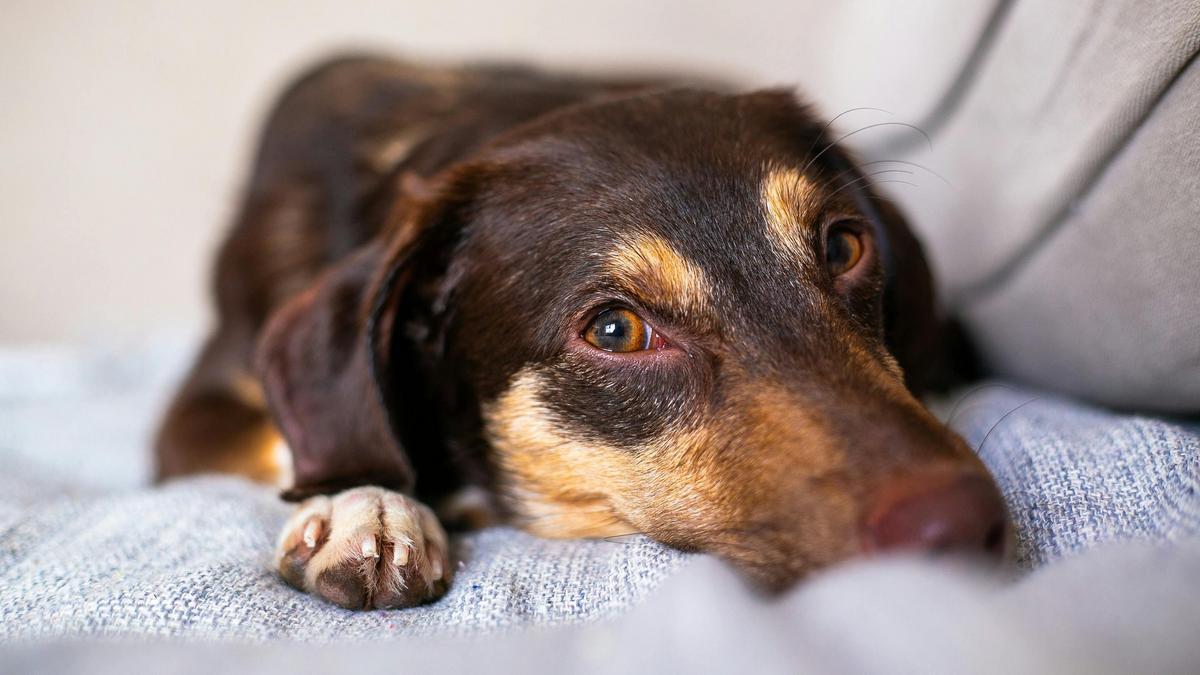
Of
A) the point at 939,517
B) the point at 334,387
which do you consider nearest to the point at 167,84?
the point at 334,387

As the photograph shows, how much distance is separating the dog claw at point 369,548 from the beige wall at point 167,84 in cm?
331

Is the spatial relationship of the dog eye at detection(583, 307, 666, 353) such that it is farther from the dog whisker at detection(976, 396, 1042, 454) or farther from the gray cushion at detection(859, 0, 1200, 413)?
the gray cushion at detection(859, 0, 1200, 413)

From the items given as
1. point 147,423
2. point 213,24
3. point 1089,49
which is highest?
point 1089,49

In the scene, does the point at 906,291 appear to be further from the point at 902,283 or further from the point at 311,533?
the point at 311,533

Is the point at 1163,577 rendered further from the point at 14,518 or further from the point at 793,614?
the point at 14,518

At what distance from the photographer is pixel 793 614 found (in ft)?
3.67

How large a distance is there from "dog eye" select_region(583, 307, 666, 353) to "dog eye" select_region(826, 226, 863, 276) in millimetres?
386

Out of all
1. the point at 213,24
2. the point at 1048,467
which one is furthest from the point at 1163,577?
the point at 213,24

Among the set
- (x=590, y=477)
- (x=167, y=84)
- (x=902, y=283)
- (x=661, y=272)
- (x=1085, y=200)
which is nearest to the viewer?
(x=661, y=272)

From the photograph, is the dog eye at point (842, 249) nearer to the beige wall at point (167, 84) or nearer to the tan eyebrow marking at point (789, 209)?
the tan eyebrow marking at point (789, 209)

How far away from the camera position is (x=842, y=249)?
178 centimetres

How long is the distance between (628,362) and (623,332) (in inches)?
2.2

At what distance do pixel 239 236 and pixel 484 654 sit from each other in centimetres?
201

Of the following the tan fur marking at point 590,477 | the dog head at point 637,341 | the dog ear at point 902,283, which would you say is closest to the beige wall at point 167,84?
the dog ear at point 902,283
